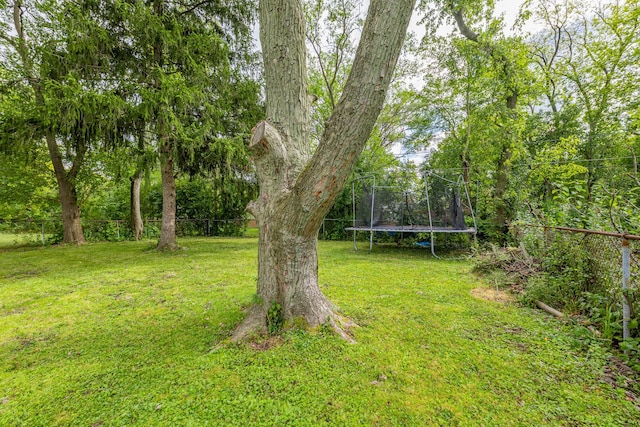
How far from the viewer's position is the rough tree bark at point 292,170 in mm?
1583

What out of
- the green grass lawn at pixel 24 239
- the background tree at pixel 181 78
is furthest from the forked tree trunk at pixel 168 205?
the green grass lawn at pixel 24 239

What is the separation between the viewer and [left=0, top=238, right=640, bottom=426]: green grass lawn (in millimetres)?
1298

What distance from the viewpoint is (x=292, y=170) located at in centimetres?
194

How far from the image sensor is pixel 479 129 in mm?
7438

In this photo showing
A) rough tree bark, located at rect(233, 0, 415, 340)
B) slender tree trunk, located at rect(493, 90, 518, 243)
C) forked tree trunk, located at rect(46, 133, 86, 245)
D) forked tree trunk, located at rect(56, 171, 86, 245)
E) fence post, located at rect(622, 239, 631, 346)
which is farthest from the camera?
forked tree trunk, located at rect(56, 171, 86, 245)

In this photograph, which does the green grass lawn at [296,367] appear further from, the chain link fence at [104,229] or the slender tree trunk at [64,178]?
the chain link fence at [104,229]

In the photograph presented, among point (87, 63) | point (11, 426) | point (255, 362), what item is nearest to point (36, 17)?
point (87, 63)

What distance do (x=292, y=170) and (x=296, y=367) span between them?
4.54 ft

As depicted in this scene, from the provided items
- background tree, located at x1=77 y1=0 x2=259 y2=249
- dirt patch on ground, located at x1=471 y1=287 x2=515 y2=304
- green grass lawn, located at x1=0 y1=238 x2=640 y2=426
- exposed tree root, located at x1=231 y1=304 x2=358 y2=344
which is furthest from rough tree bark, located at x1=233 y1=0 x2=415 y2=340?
background tree, located at x1=77 y1=0 x2=259 y2=249

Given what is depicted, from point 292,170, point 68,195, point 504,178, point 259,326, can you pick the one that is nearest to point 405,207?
point 504,178

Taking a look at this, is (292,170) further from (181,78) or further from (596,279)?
(181,78)

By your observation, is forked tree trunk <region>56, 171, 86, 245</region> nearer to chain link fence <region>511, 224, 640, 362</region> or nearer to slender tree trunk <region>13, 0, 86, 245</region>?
slender tree trunk <region>13, 0, 86, 245</region>

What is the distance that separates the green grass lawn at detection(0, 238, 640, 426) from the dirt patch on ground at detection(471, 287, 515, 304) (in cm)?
21

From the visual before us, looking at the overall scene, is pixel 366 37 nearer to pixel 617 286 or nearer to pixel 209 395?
pixel 209 395
